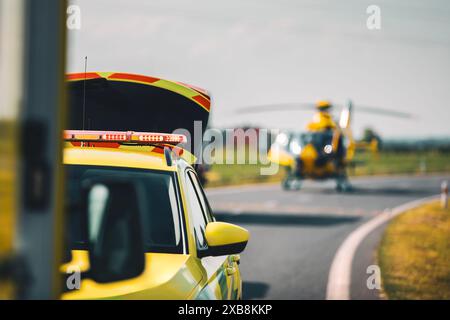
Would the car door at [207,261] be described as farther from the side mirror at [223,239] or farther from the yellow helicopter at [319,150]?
the yellow helicopter at [319,150]

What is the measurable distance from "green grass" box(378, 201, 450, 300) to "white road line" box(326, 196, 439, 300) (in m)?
0.46

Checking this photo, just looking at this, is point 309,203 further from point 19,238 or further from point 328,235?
point 19,238

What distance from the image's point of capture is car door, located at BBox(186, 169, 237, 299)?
3.62m

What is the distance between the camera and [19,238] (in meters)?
1.74

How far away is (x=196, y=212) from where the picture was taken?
4141 mm

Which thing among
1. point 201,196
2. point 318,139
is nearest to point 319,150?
point 318,139

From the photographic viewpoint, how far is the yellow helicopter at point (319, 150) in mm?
27375

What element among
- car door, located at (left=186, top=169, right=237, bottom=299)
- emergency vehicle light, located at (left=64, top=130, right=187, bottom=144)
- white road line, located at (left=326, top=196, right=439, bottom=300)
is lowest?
white road line, located at (left=326, top=196, right=439, bottom=300)

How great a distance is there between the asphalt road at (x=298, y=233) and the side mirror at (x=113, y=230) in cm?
576

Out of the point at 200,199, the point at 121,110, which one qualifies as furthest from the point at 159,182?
the point at 121,110

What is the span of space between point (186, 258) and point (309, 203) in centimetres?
1922

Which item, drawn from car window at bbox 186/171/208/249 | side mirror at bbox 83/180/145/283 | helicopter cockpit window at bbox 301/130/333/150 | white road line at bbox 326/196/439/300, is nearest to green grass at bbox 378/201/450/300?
white road line at bbox 326/196/439/300

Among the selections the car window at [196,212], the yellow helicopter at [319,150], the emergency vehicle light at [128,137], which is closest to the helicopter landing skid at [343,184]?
the yellow helicopter at [319,150]

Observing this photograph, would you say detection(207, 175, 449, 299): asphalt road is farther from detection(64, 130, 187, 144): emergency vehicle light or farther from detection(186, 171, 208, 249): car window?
detection(64, 130, 187, 144): emergency vehicle light
